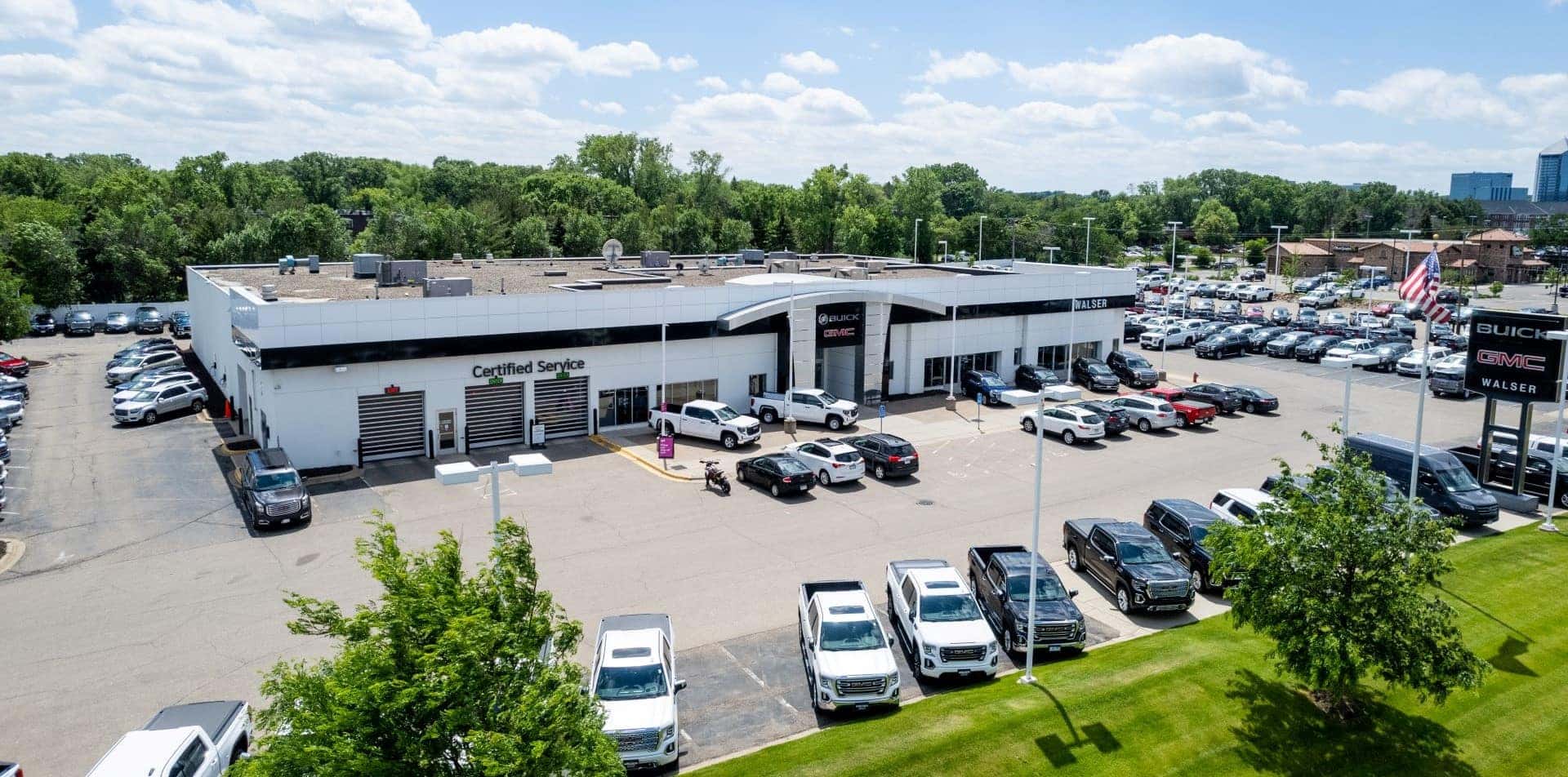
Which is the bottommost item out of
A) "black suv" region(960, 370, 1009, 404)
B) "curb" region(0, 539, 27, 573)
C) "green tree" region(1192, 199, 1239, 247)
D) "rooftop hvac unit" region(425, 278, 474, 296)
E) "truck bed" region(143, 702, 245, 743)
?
"curb" region(0, 539, 27, 573)

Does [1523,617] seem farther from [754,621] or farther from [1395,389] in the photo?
[1395,389]

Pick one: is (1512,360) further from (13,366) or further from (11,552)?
(13,366)

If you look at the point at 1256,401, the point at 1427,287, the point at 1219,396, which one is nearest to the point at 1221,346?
the point at 1256,401

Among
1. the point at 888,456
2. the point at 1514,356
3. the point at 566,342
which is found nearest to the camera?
the point at 1514,356

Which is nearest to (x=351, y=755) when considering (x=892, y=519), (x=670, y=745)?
(x=670, y=745)

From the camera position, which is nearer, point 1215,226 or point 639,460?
point 639,460

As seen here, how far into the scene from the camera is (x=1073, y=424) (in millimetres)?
36469

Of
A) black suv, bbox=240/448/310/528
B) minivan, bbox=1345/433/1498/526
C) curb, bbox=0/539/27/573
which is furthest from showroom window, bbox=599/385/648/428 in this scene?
minivan, bbox=1345/433/1498/526

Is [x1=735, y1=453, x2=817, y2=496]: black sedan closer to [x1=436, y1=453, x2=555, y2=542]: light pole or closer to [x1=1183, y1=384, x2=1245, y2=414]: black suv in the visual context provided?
[x1=436, y1=453, x2=555, y2=542]: light pole

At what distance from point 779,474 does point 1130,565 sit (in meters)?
11.2

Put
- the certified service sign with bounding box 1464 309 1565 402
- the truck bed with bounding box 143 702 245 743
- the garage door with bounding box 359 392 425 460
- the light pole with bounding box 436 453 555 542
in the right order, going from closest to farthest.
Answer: the truck bed with bounding box 143 702 245 743
the light pole with bounding box 436 453 555 542
the certified service sign with bounding box 1464 309 1565 402
the garage door with bounding box 359 392 425 460

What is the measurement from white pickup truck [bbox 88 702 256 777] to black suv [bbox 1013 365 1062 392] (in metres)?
36.7

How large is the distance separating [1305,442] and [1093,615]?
2209 centimetres

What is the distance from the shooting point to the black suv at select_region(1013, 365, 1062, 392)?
45.8 m
